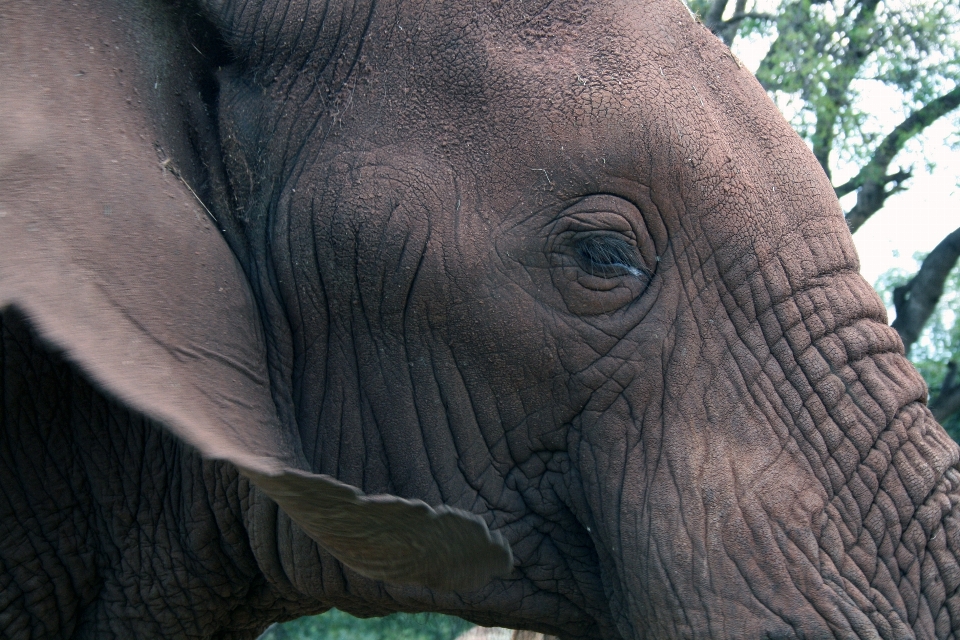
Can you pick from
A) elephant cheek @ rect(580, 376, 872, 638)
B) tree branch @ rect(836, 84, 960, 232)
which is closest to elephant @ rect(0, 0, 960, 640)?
elephant cheek @ rect(580, 376, 872, 638)

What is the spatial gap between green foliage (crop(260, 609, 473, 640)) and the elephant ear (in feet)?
18.1

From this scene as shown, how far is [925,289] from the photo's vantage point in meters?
9.57

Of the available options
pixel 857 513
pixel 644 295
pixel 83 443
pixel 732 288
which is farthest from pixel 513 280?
pixel 83 443

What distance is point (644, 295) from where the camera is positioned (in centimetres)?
268

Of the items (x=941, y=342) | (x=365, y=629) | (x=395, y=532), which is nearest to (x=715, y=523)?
(x=395, y=532)

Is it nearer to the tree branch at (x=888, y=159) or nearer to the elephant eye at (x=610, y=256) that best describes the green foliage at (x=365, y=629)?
the tree branch at (x=888, y=159)

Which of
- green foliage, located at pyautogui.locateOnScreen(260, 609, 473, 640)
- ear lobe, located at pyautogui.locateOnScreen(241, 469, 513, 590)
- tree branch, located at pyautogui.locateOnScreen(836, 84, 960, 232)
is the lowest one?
green foliage, located at pyautogui.locateOnScreen(260, 609, 473, 640)

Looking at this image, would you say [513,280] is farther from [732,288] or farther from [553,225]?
[732,288]

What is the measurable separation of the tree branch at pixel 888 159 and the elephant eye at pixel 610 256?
7.28 m

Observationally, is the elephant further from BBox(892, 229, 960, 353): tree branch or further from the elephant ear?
BBox(892, 229, 960, 353): tree branch

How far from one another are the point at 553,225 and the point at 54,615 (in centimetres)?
194

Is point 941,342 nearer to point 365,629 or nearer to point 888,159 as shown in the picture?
point 888,159

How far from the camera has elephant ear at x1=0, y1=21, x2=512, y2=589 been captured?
6.64 feet

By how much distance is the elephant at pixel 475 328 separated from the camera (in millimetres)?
2475
